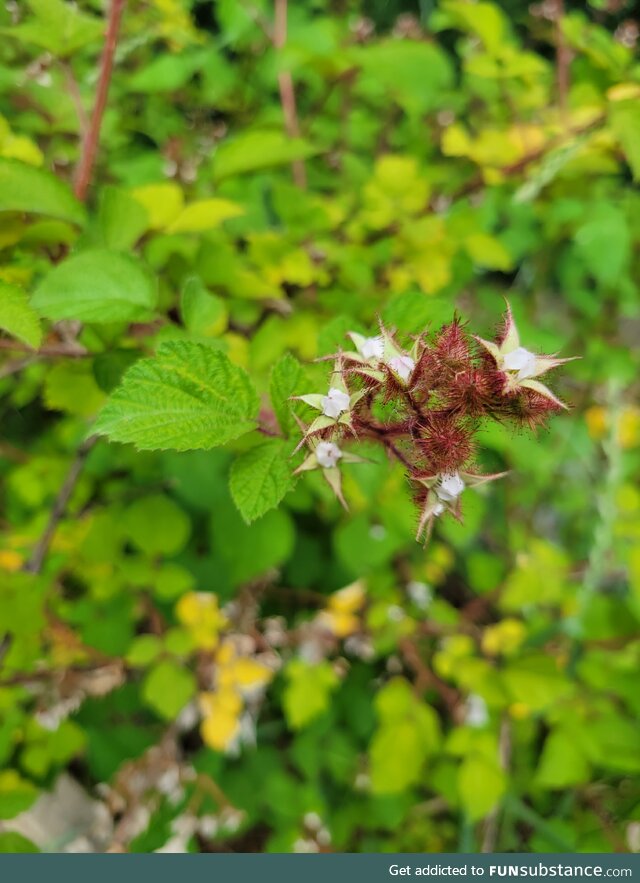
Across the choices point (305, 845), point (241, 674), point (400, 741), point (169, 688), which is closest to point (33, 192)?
point (169, 688)

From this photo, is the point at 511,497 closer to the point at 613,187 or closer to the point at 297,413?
the point at 613,187

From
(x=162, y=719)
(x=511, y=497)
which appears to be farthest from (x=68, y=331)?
(x=511, y=497)

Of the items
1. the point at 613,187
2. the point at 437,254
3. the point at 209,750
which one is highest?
the point at 437,254

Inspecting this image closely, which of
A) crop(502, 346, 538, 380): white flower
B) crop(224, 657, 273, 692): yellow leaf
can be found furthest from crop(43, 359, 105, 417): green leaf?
crop(224, 657, 273, 692): yellow leaf

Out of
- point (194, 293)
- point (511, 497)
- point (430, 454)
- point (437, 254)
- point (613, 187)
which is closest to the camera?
point (430, 454)

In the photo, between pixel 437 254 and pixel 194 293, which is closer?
pixel 194 293

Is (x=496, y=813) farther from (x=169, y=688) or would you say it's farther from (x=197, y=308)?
(x=197, y=308)
